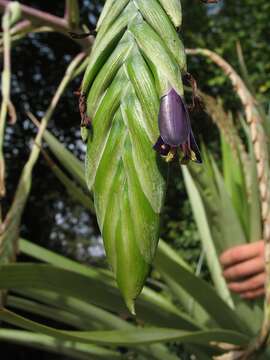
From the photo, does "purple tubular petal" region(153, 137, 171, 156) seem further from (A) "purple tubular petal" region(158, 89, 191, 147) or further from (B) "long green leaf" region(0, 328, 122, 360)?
(B) "long green leaf" region(0, 328, 122, 360)

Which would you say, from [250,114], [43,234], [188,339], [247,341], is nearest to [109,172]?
[250,114]

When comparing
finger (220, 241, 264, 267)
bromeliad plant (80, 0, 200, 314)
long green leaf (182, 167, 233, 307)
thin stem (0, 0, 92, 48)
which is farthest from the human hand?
bromeliad plant (80, 0, 200, 314)

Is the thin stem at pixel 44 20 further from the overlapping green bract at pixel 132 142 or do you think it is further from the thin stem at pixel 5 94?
the overlapping green bract at pixel 132 142

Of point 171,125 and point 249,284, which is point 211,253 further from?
point 171,125

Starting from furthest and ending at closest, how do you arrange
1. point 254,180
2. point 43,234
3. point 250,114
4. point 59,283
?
point 43,234 → point 254,180 → point 59,283 → point 250,114

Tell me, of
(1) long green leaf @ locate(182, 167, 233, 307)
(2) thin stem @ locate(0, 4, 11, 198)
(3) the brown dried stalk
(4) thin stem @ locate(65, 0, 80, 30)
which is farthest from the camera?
(1) long green leaf @ locate(182, 167, 233, 307)

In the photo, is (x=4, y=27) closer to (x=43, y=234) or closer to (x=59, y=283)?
(x=59, y=283)
